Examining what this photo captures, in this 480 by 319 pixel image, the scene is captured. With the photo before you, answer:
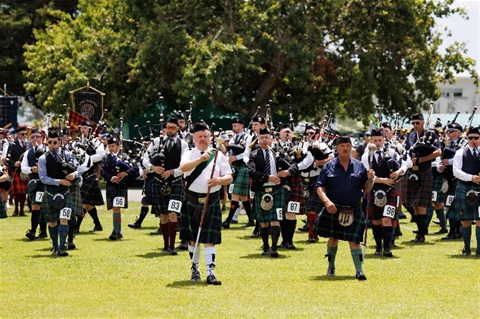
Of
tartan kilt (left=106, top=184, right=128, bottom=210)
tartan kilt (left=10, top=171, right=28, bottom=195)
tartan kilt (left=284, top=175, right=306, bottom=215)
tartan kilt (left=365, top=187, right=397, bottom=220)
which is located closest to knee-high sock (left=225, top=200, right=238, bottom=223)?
tartan kilt (left=106, top=184, right=128, bottom=210)

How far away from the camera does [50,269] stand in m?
11.1

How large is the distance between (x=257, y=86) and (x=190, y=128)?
16.5m

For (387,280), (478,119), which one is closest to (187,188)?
(387,280)

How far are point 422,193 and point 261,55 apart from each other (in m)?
14.7

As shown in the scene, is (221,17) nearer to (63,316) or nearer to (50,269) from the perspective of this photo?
(50,269)

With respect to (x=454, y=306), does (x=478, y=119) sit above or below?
above

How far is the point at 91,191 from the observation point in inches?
603

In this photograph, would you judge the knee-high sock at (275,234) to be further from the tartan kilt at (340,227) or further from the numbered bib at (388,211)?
the tartan kilt at (340,227)

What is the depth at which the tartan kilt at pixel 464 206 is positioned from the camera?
12.5m

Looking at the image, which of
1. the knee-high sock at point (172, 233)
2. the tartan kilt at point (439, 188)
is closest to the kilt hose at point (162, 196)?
the knee-high sock at point (172, 233)

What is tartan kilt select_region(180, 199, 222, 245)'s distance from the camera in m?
10.1

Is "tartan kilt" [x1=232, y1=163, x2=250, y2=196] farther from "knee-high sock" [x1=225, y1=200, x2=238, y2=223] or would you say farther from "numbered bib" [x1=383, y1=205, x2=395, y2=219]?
Result: "numbered bib" [x1=383, y1=205, x2=395, y2=219]

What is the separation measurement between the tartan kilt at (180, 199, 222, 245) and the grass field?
1.47ft

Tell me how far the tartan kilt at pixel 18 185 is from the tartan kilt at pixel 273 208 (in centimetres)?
785
